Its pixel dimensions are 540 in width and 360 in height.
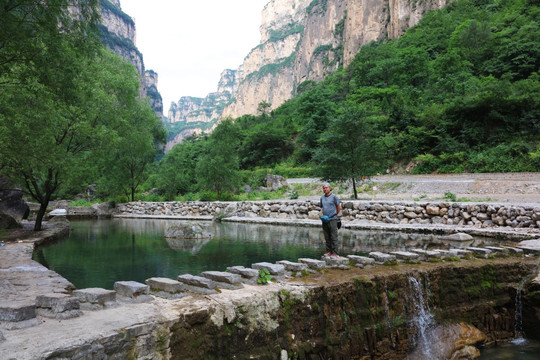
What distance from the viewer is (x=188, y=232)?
39.2 ft

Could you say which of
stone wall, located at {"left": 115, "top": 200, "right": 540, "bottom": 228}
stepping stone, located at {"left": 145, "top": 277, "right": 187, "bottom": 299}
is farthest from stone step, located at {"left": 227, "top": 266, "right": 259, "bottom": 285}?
stone wall, located at {"left": 115, "top": 200, "right": 540, "bottom": 228}

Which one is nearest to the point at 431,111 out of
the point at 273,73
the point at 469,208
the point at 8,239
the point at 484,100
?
the point at 484,100

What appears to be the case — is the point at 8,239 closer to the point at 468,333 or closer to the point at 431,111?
the point at 468,333

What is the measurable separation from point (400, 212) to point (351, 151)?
4.67 metres

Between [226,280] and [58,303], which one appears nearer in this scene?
[58,303]

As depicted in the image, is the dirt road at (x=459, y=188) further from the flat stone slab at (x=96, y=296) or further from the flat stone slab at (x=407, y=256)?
the flat stone slab at (x=96, y=296)

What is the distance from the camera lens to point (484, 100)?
2347cm

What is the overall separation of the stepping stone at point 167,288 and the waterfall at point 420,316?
3.48 metres

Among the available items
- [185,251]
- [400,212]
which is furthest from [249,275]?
[400,212]

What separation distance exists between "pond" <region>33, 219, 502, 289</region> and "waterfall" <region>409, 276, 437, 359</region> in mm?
2903

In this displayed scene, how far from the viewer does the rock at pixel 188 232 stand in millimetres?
11773

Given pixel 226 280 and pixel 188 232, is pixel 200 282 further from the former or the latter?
pixel 188 232

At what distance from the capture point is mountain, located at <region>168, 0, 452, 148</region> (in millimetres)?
69550

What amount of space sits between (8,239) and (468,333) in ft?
40.2
